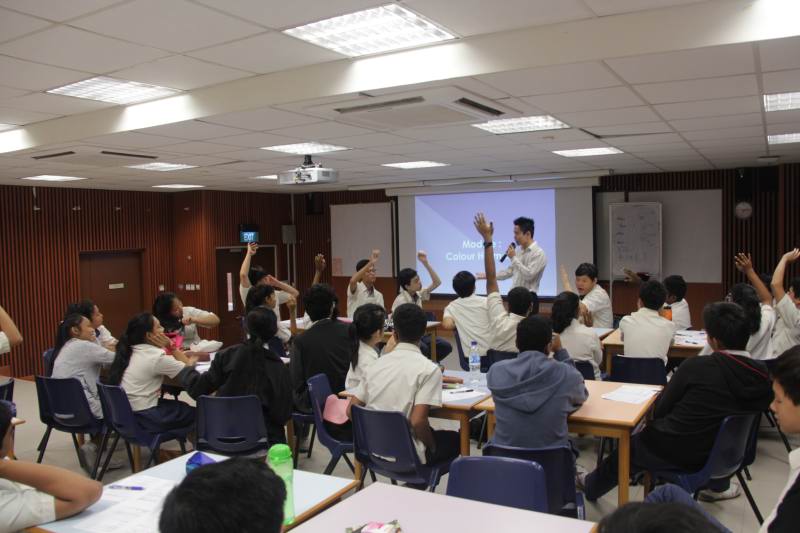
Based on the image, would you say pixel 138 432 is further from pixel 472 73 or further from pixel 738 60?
pixel 738 60

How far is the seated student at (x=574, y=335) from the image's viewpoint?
15.8 ft

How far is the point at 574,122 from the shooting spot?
17.0 feet

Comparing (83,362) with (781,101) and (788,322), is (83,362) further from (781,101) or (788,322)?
(788,322)

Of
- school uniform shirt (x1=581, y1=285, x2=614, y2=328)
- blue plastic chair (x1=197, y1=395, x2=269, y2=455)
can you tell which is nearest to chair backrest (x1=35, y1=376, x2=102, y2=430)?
blue plastic chair (x1=197, y1=395, x2=269, y2=455)

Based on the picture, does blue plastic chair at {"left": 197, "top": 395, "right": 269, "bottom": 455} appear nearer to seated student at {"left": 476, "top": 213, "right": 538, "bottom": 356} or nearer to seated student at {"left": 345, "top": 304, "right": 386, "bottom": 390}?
seated student at {"left": 345, "top": 304, "right": 386, "bottom": 390}

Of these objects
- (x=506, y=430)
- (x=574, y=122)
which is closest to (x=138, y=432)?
(x=506, y=430)

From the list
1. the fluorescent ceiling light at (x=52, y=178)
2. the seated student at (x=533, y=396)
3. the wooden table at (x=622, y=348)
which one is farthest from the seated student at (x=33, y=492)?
the fluorescent ceiling light at (x=52, y=178)

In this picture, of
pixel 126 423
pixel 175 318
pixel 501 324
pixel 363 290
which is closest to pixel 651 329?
pixel 501 324

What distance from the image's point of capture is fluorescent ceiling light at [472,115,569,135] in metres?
5.15

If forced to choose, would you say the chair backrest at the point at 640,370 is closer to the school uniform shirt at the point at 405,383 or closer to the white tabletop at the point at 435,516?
the school uniform shirt at the point at 405,383

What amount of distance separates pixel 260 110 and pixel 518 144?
3.02 metres

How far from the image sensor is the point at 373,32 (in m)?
3.32

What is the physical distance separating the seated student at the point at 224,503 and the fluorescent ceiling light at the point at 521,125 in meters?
4.21

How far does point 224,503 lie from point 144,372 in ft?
11.8
